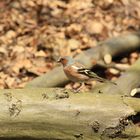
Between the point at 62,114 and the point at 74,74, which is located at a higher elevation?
the point at 74,74

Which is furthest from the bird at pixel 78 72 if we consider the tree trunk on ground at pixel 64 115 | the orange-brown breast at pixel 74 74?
the tree trunk on ground at pixel 64 115

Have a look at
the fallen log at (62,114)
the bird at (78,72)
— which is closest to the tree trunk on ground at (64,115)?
→ the fallen log at (62,114)

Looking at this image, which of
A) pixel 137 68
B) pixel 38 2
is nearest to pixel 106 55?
pixel 137 68

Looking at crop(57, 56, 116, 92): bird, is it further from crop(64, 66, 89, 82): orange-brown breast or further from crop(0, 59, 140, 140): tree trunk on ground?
crop(0, 59, 140, 140): tree trunk on ground

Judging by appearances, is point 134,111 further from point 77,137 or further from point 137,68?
point 137,68

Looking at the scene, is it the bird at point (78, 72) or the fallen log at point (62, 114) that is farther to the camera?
the bird at point (78, 72)

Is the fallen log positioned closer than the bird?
Yes

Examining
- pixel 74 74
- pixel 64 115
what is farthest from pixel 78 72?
pixel 64 115

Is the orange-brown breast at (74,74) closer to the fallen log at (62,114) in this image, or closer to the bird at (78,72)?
the bird at (78,72)

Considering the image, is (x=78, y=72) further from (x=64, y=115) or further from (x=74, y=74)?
(x=64, y=115)

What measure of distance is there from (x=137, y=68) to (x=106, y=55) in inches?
26.1

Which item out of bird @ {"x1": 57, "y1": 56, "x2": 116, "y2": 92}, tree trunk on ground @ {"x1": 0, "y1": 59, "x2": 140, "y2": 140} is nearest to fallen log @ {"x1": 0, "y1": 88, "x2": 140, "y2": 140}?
tree trunk on ground @ {"x1": 0, "y1": 59, "x2": 140, "y2": 140}

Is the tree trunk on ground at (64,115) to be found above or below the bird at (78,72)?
below

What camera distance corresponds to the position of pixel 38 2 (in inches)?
337
